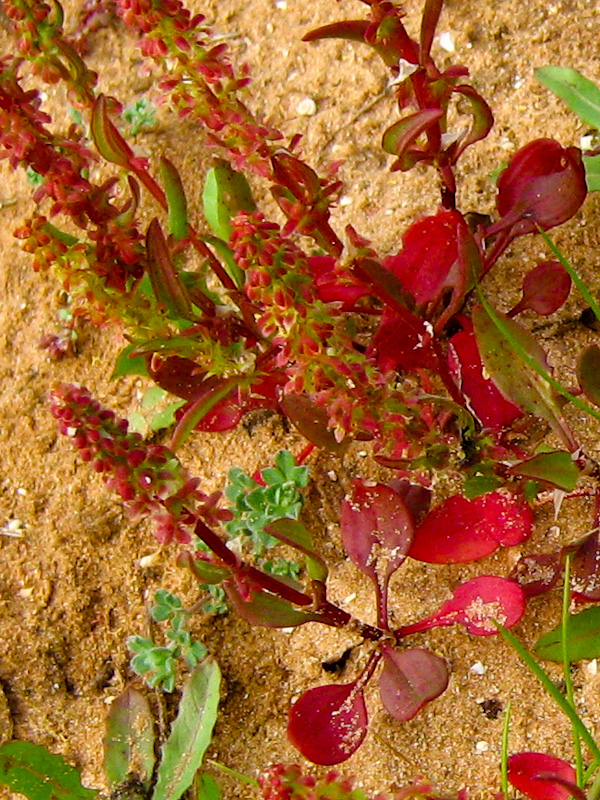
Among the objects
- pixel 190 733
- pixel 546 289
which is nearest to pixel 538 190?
pixel 546 289

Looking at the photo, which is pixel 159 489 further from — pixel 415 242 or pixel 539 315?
pixel 539 315

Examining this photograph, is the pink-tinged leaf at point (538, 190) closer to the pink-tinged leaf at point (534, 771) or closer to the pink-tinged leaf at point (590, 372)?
the pink-tinged leaf at point (590, 372)

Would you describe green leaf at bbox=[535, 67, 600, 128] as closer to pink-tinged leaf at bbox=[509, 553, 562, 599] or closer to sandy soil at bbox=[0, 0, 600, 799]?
sandy soil at bbox=[0, 0, 600, 799]

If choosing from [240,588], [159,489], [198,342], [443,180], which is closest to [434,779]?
[240,588]

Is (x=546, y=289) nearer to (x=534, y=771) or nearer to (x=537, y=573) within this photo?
(x=537, y=573)

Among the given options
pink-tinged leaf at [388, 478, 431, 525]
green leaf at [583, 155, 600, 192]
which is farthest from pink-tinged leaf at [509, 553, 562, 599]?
green leaf at [583, 155, 600, 192]

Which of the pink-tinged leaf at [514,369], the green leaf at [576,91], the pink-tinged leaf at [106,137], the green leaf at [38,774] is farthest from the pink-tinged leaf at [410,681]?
the green leaf at [576,91]

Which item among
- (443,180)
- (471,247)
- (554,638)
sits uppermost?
(443,180)
